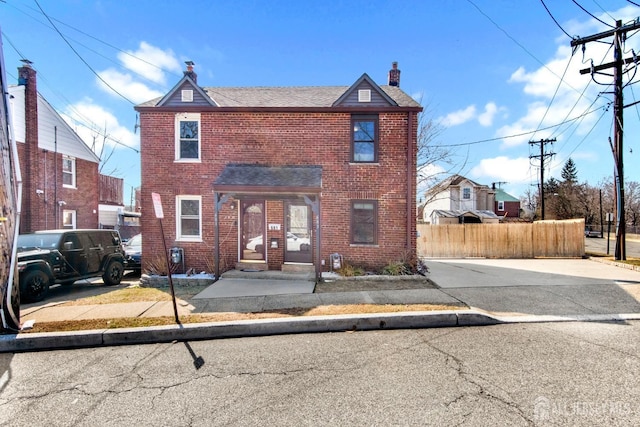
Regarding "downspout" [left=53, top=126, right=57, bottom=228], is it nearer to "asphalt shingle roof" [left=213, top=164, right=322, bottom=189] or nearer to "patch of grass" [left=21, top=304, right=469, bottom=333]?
"asphalt shingle roof" [left=213, top=164, right=322, bottom=189]

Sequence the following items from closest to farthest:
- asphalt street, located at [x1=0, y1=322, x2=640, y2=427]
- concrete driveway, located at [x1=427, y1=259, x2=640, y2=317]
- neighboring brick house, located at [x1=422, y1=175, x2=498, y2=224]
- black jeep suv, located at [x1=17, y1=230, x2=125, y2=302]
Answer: asphalt street, located at [x1=0, y1=322, x2=640, y2=427], concrete driveway, located at [x1=427, y1=259, x2=640, y2=317], black jeep suv, located at [x1=17, y1=230, x2=125, y2=302], neighboring brick house, located at [x1=422, y1=175, x2=498, y2=224]

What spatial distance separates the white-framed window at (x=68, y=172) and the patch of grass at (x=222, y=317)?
15768 millimetres

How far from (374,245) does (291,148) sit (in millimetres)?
4200

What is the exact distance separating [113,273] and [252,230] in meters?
4.72

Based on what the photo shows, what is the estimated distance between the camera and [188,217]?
1012 centimetres

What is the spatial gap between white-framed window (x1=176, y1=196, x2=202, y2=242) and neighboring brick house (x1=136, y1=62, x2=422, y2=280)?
0.03m

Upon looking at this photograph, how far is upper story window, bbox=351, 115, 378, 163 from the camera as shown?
32.8 feet

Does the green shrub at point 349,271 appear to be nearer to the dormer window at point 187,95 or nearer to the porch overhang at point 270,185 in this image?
the porch overhang at point 270,185

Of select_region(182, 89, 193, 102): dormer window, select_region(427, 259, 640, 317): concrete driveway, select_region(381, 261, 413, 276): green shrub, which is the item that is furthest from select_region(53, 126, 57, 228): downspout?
select_region(427, 259, 640, 317): concrete driveway

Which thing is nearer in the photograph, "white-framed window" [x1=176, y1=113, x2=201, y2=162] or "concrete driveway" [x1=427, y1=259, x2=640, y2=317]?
"concrete driveway" [x1=427, y1=259, x2=640, y2=317]

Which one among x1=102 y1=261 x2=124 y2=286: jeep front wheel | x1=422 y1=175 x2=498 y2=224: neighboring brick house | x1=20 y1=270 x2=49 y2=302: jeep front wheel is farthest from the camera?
x1=422 y1=175 x2=498 y2=224: neighboring brick house

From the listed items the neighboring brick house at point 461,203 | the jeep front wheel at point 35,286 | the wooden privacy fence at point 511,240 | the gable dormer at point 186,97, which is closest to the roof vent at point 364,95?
the gable dormer at point 186,97

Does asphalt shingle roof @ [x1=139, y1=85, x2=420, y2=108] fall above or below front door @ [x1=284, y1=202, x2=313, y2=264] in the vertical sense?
above

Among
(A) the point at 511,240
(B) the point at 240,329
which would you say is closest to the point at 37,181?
(B) the point at 240,329
